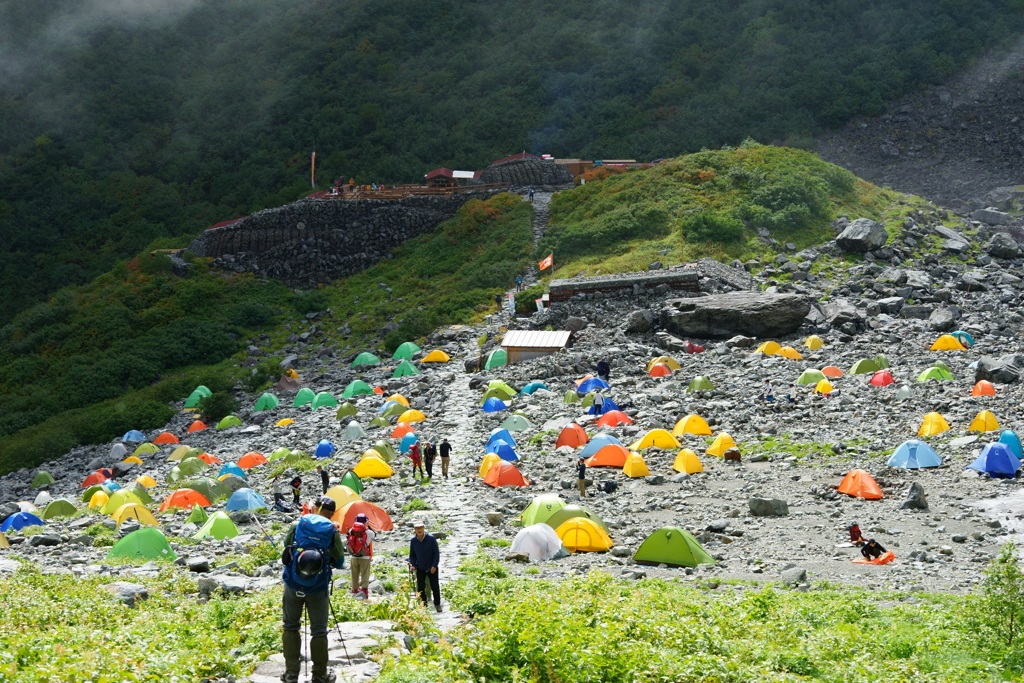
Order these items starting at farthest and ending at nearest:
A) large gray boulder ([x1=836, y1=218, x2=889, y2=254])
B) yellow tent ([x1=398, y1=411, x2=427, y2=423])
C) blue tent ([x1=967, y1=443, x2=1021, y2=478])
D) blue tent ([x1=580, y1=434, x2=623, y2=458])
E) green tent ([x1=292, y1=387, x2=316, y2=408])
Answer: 1. large gray boulder ([x1=836, y1=218, x2=889, y2=254])
2. green tent ([x1=292, y1=387, x2=316, y2=408])
3. yellow tent ([x1=398, y1=411, x2=427, y2=423])
4. blue tent ([x1=580, y1=434, x2=623, y2=458])
5. blue tent ([x1=967, y1=443, x2=1021, y2=478])

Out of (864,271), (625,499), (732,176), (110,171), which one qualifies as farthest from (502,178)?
(625,499)

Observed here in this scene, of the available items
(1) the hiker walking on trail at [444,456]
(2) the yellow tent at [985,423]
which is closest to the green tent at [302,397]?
(1) the hiker walking on trail at [444,456]

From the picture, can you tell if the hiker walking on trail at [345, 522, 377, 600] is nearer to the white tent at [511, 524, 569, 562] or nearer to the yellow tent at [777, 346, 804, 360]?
the white tent at [511, 524, 569, 562]

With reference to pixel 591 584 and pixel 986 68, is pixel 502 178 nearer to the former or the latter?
pixel 986 68

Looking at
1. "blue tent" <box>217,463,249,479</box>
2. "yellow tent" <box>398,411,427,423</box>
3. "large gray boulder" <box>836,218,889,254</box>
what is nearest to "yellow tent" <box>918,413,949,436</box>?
"yellow tent" <box>398,411,427,423</box>

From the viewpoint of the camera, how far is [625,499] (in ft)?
59.1

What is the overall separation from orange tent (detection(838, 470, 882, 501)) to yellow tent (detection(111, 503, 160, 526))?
45.6 feet

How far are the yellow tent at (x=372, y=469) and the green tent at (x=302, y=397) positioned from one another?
11750 mm

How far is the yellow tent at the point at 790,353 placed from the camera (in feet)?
96.4

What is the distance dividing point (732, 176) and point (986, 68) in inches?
1544

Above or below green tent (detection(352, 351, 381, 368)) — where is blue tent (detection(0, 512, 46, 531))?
below

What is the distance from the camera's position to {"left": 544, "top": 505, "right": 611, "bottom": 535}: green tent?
14914 millimetres

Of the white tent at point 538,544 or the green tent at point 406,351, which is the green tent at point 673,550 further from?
the green tent at point 406,351

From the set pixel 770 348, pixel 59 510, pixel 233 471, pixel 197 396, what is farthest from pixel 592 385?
pixel 197 396
